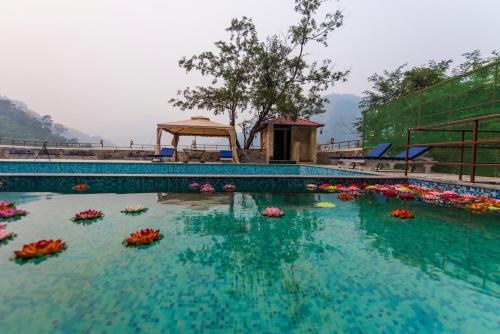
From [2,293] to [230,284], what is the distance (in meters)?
1.63

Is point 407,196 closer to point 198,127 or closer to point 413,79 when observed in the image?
point 198,127

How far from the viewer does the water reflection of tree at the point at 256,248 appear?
2160 mm

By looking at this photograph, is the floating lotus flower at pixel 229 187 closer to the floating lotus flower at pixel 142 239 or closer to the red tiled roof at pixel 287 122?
the floating lotus flower at pixel 142 239

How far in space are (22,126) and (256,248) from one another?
144m

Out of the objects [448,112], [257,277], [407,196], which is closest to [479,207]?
[407,196]

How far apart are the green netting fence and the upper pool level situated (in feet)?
12.6

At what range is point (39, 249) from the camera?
266 centimetres

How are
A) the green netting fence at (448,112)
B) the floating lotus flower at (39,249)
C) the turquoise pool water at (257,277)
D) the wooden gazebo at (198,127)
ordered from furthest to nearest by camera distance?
the wooden gazebo at (198,127) → the green netting fence at (448,112) → the floating lotus flower at (39,249) → the turquoise pool water at (257,277)

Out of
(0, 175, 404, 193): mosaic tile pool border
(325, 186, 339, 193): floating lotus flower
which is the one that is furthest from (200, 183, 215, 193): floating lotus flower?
(325, 186, 339, 193): floating lotus flower

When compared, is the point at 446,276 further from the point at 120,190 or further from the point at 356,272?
the point at 120,190

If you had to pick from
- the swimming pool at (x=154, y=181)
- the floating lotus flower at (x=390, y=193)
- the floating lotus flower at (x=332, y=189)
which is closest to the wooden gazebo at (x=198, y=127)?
the swimming pool at (x=154, y=181)

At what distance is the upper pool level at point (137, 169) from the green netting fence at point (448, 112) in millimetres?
3843

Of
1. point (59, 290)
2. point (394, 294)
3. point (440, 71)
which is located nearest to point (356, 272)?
point (394, 294)

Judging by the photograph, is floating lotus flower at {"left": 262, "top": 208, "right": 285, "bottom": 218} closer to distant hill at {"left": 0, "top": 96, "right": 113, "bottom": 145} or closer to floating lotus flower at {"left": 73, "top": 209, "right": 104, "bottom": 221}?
floating lotus flower at {"left": 73, "top": 209, "right": 104, "bottom": 221}
